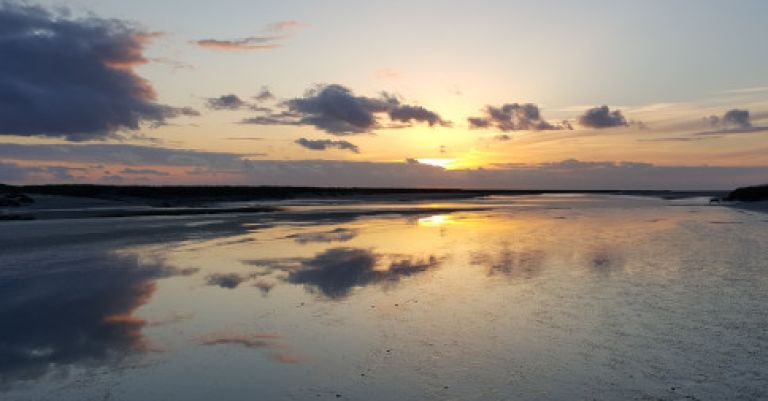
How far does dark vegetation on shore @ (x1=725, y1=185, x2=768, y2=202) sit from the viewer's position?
59156 mm

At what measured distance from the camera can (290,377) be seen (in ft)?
23.0

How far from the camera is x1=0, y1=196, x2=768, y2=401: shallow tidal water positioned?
22.0ft

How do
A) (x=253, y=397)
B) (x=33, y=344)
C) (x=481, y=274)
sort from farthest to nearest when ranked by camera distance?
(x=481, y=274) → (x=33, y=344) → (x=253, y=397)

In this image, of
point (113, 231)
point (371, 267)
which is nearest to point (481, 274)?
point (371, 267)

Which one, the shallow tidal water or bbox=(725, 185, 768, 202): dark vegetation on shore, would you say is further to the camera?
bbox=(725, 185, 768, 202): dark vegetation on shore

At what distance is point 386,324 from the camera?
952 centimetres

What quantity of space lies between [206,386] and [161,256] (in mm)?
12742

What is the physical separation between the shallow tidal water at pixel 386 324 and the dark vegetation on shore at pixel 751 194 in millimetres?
48629

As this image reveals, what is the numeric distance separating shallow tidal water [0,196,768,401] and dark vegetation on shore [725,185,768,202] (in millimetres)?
48629

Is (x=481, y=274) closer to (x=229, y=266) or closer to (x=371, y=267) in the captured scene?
(x=371, y=267)

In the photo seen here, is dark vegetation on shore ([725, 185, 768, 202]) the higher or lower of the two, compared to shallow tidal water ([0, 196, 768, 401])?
higher

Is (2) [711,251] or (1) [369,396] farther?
(2) [711,251]

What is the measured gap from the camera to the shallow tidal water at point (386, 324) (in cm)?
671

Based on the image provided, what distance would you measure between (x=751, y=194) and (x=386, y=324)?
220ft
